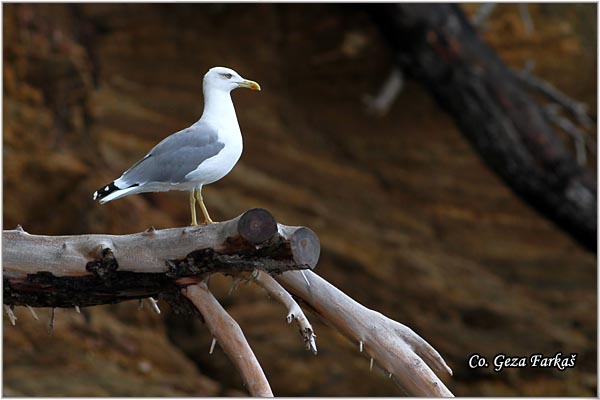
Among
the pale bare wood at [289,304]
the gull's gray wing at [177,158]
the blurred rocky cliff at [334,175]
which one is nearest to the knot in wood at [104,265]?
the gull's gray wing at [177,158]

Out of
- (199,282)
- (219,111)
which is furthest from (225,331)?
(219,111)

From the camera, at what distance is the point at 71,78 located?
6.74m

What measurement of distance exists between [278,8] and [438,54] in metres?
1.60

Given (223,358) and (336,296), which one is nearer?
(336,296)

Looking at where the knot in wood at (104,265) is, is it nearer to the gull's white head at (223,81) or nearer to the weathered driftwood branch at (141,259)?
the weathered driftwood branch at (141,259)

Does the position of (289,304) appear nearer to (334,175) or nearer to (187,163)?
(187,163)

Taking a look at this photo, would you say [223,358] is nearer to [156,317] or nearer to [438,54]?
[156,317]

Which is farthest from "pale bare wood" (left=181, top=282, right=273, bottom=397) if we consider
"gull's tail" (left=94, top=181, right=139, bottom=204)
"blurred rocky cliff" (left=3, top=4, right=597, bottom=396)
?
"blurred rocky cliff" (left=3, top=4, right=597, bottom=396)

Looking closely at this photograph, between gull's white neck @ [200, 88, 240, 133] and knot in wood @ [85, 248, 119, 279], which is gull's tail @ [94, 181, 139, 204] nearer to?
knot in wood @ [85, 248, 119, 279]

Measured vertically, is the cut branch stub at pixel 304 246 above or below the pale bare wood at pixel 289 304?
above

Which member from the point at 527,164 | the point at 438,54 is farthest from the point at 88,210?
the point at 527,164

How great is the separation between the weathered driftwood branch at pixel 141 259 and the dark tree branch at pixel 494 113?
3643 mm

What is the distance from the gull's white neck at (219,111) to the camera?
3600mm

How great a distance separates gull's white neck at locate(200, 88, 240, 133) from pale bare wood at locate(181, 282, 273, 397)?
28.3 inches
